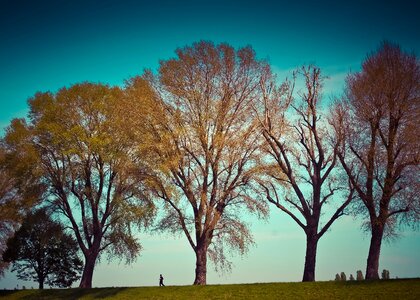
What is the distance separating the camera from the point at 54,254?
148 ft

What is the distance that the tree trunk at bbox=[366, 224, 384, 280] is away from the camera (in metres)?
29.7

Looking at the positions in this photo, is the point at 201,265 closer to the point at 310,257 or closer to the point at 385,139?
the point at 310,257

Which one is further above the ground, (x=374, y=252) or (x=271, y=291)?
(x=374, y=252)

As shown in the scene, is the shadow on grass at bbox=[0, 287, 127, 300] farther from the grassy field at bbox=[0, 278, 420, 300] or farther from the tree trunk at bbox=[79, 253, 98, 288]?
the tree trunk at bbox=[79, 253, 98, 288]

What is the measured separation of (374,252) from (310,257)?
4245 mm

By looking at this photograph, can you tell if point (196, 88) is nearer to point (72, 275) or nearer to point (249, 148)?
point (249, 148)

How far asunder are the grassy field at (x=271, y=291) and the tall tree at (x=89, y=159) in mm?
5461

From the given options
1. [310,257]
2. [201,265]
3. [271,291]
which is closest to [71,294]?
[201,265]

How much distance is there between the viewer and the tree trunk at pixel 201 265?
3281 centimetres

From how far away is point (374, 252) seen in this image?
29.9m

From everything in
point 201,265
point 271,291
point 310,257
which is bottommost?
point 271,291

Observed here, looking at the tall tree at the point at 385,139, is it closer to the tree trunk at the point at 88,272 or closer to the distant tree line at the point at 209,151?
the distant tree line at the point at 209,151

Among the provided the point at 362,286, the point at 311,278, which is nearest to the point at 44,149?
the point at 311,278

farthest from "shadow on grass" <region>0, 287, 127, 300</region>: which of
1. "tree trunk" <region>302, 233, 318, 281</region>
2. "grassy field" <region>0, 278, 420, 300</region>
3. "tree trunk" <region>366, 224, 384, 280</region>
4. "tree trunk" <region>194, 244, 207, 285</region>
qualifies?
"tree trunk" <region>366, 224, 384, 280</region>
